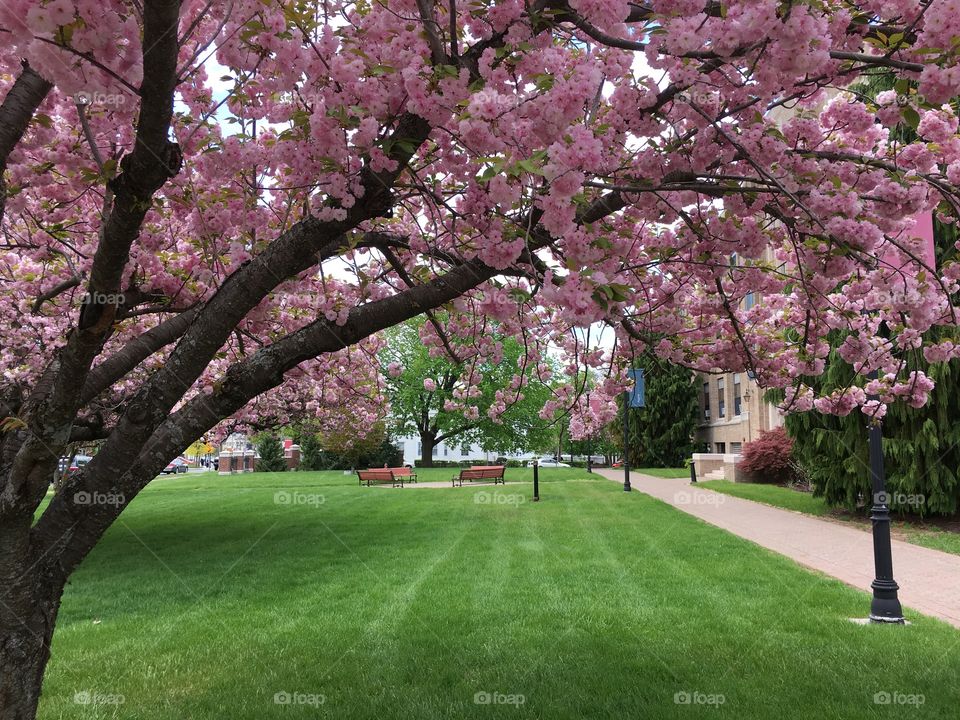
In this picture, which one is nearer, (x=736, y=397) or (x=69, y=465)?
(x=69, y=465)

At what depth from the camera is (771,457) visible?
20562mm

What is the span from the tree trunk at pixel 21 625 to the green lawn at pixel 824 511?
433 inches

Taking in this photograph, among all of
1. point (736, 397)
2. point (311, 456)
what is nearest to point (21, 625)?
point (736, 397)

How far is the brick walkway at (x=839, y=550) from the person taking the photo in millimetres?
6895

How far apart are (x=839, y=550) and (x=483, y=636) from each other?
671cm

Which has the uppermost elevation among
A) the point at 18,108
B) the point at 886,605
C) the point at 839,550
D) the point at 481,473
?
the point at 18,108

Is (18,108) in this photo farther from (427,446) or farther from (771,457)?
(427,446)

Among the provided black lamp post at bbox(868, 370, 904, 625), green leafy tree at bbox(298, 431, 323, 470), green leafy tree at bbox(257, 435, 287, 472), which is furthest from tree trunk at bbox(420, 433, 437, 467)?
black lamp post at bbox(868, 370, 904, 625)

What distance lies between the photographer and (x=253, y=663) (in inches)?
198

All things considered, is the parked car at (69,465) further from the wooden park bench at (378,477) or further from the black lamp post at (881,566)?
the wooden park bench at (378,477)

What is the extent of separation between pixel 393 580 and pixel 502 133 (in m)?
6.61

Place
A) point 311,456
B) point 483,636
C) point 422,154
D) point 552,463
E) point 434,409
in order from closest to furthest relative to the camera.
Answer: point 422,154
point 483,636
point 311,456
point 434,409
point 552,463

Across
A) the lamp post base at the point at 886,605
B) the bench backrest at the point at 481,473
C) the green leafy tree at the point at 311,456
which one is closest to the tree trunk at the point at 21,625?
the lamp post base at the point at 886,605

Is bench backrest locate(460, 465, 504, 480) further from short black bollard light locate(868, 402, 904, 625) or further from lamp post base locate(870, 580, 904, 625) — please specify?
lamp post base locate(870, 580, 904, 625)
